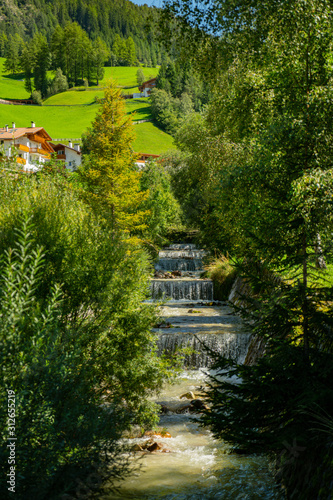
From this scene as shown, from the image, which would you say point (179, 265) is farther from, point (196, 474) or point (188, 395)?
point (196, 474)

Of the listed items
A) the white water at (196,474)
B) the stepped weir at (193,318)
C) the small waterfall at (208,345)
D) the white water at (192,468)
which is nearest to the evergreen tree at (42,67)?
the stepped weir at (193,318)

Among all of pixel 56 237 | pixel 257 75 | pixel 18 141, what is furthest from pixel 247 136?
pixel 18 141

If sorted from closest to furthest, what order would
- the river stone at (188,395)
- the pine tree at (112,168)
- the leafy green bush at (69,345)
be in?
1. the leafy green bush at (69,345)
2. the river stone at (188,395)
3. the pine tree at (112,168)

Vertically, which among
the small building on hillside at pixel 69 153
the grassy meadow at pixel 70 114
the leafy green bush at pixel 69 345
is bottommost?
the leafy green bush at pixel 69 345

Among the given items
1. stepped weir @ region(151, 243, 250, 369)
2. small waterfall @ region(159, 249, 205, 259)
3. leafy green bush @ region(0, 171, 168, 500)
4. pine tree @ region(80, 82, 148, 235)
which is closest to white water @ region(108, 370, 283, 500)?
leafy green bush @ region(0, 171, 168, 500)

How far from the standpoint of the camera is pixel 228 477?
6766 millimetres

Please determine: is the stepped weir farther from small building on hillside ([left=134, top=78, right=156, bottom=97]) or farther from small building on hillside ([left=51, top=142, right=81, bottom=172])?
small building on hillside ([left=134, top=78, right=156, bottom=97])

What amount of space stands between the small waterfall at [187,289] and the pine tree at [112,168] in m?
6.56

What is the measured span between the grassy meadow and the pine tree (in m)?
47.7

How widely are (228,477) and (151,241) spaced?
2541 centimetres

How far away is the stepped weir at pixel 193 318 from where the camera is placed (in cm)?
1298

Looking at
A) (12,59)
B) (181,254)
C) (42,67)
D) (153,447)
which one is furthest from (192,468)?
(12,59)

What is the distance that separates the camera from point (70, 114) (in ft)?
336

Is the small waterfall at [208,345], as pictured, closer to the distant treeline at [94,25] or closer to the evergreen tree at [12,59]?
the evergreen tree at [12,59]
